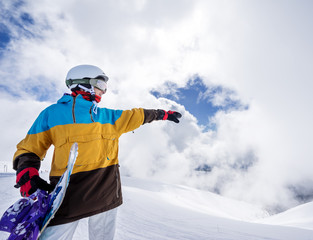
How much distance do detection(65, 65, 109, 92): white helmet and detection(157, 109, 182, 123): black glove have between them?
93 centimetres

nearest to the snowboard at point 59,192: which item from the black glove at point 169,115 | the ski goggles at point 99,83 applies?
the ski goggles at point 99,83

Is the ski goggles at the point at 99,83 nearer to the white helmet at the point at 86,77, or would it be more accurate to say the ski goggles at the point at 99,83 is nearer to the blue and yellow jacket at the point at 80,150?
the white helmet at the point at 86,77

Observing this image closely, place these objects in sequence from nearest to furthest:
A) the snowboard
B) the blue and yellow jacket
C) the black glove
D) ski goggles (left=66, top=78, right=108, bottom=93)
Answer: the snowboard → the blue and yellow jacket → ski goggles (left=66, top=78, right=108, bottom=93) → the black glove

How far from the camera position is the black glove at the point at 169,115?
8.58 feet

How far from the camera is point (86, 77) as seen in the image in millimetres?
2377

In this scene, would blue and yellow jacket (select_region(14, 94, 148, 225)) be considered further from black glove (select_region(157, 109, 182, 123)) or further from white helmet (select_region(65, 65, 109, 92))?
black glove (select_region(157, 109, 182, 123))

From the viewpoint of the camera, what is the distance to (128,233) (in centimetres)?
397

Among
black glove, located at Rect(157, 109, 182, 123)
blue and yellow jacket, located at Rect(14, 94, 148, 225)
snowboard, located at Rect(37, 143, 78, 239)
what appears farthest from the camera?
black glove, located at Rect(157, 109, 182, 123)

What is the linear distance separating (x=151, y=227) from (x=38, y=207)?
153 inches

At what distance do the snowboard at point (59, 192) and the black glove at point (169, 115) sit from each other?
131 centimetres

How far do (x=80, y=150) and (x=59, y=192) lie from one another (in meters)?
0.44

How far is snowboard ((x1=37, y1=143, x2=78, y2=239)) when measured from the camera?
1561 mm

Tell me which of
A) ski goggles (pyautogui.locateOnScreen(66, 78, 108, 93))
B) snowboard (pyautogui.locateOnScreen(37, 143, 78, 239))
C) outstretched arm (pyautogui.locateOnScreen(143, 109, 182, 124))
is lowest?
snowboard (pyautogui.locateOnScreen(37, 143, 78, 239))

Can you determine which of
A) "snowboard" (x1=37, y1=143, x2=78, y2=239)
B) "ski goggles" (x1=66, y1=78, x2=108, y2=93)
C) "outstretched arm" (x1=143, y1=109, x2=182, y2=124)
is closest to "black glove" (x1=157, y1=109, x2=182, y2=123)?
"outstretched arm" (x1=143, y1=109, x2=182, y2=124)
